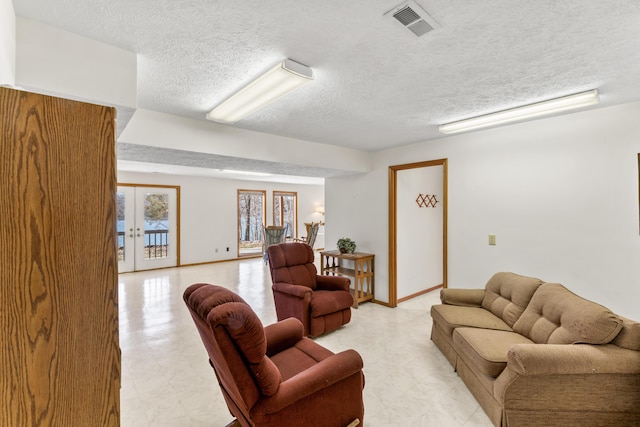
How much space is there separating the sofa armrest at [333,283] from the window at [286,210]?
5.31 meters

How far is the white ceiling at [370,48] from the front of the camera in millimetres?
1336

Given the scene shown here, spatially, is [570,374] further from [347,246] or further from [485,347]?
[347,246]

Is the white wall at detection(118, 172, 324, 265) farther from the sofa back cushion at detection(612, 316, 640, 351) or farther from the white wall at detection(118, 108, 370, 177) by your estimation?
the sofa back cushion at detection(612, 316, 640, 351)

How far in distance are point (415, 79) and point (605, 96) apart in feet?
5.42

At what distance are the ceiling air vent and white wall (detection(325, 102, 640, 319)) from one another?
2.26 m

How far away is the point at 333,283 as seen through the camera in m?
3.73

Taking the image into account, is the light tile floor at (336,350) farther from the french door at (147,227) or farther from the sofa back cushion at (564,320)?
the french door at (147,227)

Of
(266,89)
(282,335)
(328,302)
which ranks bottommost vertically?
(328,302)

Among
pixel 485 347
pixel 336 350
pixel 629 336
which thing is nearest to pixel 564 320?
pixel 629 336

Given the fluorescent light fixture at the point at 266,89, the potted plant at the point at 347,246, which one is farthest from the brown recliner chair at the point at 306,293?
the fluorescent light fixture at the point at 266,89

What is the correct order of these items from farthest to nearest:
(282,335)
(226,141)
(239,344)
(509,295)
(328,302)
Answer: (328,302) → (226,141) → (509,295) → (282,335) → (239,344)

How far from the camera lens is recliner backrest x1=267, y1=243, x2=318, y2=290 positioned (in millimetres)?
3598

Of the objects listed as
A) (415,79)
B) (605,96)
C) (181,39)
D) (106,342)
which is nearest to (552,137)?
(605,96)

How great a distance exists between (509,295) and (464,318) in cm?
48
